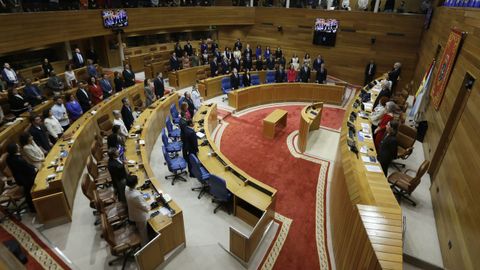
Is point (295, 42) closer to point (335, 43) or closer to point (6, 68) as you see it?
point (335, 43)

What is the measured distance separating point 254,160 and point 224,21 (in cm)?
1206

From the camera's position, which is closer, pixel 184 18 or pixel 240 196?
pixel 240 196

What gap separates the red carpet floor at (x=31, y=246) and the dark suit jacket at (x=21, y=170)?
2.63 ft

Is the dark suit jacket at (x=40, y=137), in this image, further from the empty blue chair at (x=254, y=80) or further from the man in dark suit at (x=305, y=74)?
the man in dark suit at (x=305, y=74)

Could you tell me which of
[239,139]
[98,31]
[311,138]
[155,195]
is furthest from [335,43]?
[155,195]

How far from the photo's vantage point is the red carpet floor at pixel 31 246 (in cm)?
462

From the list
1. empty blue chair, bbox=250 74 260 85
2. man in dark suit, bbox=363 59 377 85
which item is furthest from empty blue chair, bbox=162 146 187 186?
man in dark suit, bbox=363 59 377 85

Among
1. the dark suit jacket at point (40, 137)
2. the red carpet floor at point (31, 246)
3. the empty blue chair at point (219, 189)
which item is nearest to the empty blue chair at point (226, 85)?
the dark suit jacket at point (40, 137)

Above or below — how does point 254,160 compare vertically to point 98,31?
below

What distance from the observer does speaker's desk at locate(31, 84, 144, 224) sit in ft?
17.0

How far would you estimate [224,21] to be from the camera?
17.2m

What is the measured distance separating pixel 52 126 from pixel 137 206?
14.0 ft

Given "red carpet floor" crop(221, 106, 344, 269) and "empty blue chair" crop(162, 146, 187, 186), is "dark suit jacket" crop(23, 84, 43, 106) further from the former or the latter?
"red carpet floor" crop(221, 106, 344, 269)

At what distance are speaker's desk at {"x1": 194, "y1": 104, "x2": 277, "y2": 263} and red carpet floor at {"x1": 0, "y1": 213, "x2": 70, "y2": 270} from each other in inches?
116
